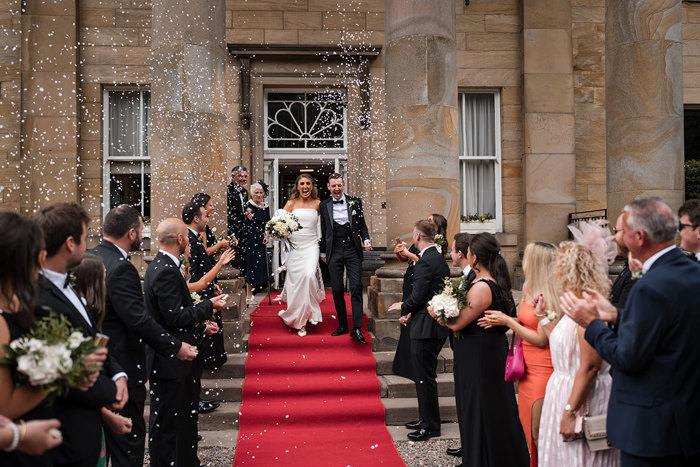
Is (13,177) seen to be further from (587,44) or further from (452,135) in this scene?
(587,44)

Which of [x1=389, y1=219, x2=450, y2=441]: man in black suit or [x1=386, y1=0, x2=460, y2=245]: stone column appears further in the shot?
[x1=386, y1=0, x2=460, y2=245]: stone column

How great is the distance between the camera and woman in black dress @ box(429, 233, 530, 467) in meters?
4.64

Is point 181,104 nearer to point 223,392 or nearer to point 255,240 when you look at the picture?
point 255,240

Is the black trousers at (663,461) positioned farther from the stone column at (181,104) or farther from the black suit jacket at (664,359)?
the stone column at (181,104)

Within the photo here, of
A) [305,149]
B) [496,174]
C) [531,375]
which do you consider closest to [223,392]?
[531,375]

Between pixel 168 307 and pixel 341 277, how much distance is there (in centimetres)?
397

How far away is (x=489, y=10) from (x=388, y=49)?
5.02 meters

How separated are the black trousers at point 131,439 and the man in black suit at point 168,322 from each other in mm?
194

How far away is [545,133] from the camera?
501 inches

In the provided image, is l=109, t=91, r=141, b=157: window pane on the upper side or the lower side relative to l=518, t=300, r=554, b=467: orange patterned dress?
upper

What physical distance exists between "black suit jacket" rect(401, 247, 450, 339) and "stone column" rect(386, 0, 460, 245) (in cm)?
233

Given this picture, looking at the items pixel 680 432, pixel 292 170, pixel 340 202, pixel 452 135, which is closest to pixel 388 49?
Result: pixel 452 135

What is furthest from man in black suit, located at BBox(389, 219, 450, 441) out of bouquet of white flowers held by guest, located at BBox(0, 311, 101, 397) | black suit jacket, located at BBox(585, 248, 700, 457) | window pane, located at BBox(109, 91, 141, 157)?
window pane, located at BBox(109, 91, 141, 157)

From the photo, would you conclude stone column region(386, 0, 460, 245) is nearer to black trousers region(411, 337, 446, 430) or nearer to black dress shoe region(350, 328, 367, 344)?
black dress shoe region(350, 328, 367, 344)
